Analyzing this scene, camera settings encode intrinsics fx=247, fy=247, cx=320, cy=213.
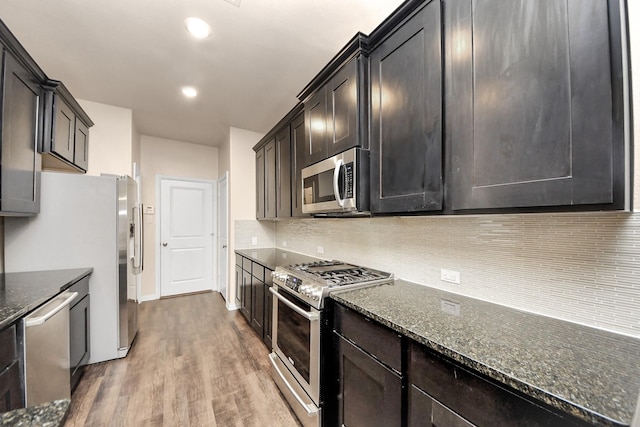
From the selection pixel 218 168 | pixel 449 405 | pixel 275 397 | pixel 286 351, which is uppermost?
pixel 218 168

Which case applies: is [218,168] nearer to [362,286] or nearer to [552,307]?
[362,286]

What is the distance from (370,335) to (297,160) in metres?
1.82

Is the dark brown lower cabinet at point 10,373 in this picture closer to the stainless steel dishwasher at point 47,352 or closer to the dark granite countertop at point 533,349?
the stainless steel dishwasher at point 47,352

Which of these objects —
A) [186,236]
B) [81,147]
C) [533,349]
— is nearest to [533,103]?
[533,349]

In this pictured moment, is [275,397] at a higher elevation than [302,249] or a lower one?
lower

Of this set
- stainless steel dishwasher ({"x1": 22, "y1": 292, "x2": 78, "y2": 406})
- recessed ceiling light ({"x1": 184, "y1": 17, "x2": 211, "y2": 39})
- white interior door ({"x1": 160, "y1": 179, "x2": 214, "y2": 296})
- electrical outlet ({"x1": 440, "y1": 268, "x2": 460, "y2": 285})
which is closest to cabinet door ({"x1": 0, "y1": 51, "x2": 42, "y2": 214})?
stainless steel dishwasher ({"x1": 22, "y1": 292, "x2": 78, "y2": 406})

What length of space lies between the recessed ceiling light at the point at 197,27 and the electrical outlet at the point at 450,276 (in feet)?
7.70

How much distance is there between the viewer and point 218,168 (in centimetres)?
461

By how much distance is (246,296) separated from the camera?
3168 mm

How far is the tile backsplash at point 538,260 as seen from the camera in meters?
0.92

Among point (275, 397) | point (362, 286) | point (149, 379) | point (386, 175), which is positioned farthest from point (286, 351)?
point (386, 175)

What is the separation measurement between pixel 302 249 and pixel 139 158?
308 centimetres

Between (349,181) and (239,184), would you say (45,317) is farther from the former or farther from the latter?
(239,184)

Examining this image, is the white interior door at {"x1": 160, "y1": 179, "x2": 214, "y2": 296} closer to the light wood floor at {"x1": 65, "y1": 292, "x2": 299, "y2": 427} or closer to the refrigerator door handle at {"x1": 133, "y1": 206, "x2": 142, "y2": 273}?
the light wood floor at {"x1": 65, "y1": 292, "x2": 299, "y2": 427}
